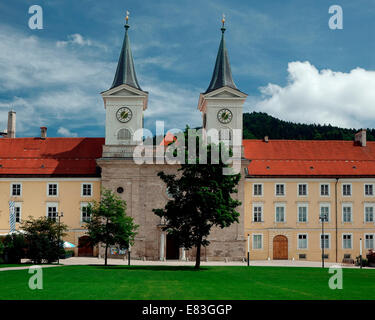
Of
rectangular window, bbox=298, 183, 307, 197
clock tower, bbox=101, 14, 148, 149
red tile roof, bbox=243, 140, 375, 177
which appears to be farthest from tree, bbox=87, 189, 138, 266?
rectangular window, bbox=298, 183, 307, 197

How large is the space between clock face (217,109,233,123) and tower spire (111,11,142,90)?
29.3ft

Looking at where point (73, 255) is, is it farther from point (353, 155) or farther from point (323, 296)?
point (323, 296)

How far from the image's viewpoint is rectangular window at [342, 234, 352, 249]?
56.0m

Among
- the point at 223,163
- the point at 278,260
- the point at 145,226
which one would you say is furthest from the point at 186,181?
the point at 278,260

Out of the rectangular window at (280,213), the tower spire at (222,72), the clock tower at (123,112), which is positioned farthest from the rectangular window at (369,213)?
the clock tower at (123,112)

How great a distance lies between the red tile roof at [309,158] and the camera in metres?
57.0

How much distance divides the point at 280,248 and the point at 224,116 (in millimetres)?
14849

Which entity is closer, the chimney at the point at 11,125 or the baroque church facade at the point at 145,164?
the baroque church facade at the point at 145,164

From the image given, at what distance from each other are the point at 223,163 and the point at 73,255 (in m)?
23.7

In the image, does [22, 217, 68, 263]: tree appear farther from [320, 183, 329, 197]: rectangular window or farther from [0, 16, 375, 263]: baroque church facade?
[320, 183, 329, 197]: rectangular window

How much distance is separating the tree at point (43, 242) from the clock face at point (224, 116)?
20548 mm

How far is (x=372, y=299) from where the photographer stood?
18.1 meters

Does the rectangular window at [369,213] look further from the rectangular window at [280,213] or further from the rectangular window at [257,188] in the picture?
the rectangular window at [257,188]
